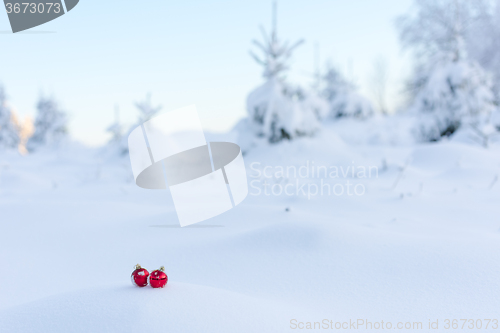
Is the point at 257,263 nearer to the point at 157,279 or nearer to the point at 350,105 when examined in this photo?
the point at 157,279

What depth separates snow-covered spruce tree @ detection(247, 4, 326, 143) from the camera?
7.91 m

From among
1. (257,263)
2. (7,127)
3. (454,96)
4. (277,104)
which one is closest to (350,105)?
(454,96)

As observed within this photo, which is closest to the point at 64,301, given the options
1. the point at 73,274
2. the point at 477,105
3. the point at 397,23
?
the point at 73,274

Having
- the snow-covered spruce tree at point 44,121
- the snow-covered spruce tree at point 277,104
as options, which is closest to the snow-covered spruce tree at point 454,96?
the snow-covered spruce tree at point 277,104

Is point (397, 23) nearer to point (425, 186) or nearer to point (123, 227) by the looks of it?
point (425, 186)

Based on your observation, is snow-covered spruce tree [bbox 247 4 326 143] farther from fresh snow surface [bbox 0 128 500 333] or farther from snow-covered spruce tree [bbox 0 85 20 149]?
snow-covered spruce tree [bbox 0 85 20 149]

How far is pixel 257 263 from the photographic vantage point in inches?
89.7

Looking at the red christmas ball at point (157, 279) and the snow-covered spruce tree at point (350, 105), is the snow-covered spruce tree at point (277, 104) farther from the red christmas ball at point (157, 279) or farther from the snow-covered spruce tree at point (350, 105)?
the snow-covered spruce tree at point (350, 105)

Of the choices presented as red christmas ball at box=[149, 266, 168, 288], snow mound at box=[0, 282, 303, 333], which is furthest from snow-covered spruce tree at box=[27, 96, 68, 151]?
red christmas ball at box=[149, 266, 168, 288]

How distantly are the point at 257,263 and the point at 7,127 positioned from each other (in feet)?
78.9

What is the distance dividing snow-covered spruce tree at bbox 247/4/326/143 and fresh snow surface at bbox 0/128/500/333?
156 inches

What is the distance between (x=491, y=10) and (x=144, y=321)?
19.7m

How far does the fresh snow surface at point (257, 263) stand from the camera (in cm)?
142

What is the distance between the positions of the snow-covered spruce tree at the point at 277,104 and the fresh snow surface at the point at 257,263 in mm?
3960
